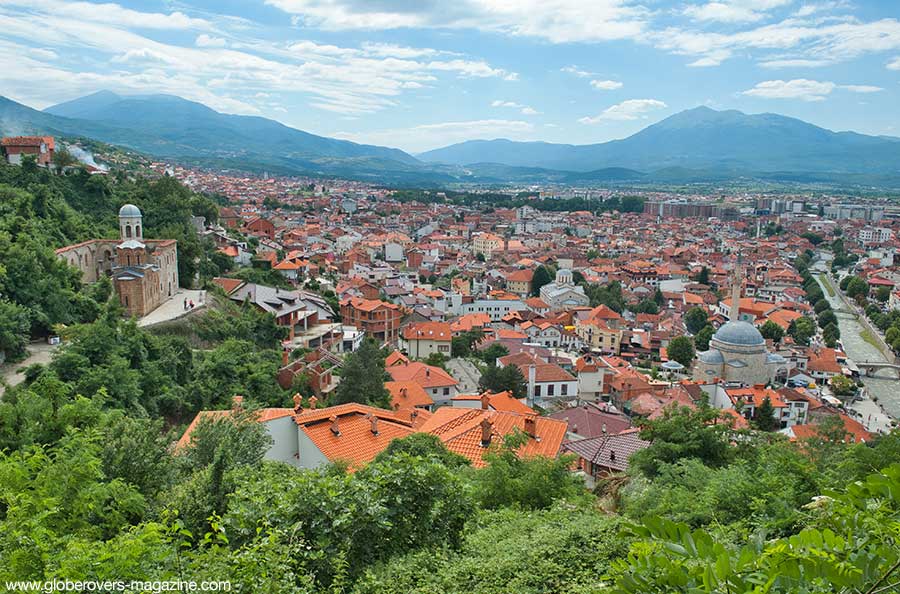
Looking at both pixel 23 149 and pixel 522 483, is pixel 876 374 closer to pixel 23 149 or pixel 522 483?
pixel 522 483

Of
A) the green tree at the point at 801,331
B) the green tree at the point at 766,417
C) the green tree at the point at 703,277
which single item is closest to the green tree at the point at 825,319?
the green tree at the point at 801,331

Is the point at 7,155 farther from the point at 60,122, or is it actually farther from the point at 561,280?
the point at 60,122

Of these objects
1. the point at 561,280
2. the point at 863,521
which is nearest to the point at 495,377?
the point at 863,521

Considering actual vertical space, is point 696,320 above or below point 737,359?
below

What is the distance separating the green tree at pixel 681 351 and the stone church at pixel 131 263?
24.5 metres

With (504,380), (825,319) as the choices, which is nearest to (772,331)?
(825,319)

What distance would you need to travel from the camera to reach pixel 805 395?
25000mm

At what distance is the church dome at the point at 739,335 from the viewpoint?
93.1 ft

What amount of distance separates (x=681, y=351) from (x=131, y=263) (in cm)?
2613

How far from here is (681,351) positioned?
32031 mm

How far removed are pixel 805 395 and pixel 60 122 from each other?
6099 inches

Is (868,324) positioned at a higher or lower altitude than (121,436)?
lower

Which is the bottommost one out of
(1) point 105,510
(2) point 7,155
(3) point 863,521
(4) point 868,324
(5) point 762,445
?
(4) point 868,324

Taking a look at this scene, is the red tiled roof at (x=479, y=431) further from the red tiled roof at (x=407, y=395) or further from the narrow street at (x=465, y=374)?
the narrow street at (x=465, y=374)
